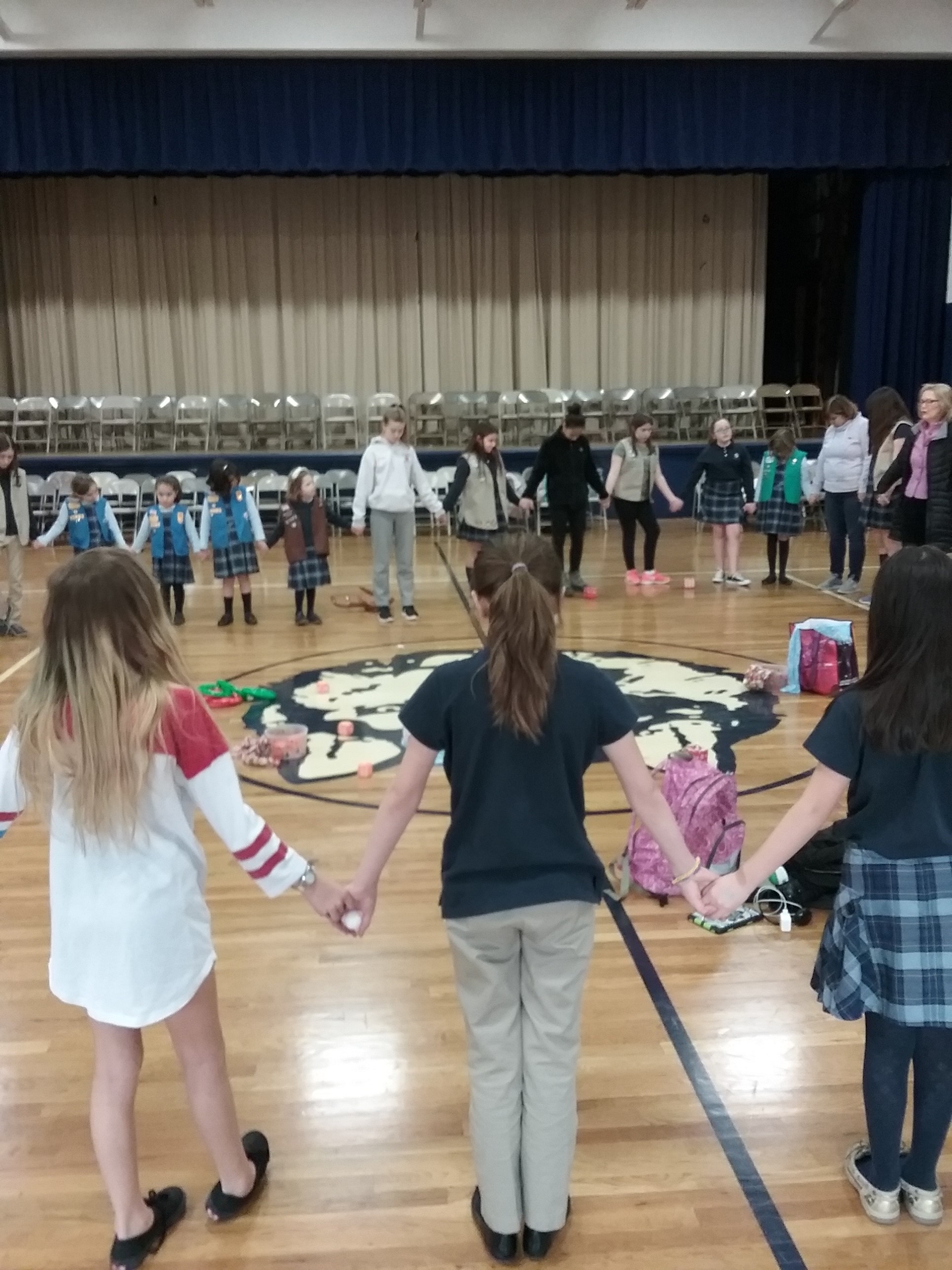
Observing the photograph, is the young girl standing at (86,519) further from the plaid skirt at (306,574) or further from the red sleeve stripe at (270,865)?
the red sleeve stripe at (270,865)

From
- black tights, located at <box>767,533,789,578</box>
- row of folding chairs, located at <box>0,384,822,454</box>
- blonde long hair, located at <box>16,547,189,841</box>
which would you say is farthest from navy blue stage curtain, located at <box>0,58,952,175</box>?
blonde long hair, located at <box>16,547,189,841</box>

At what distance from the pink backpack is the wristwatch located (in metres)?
1.70

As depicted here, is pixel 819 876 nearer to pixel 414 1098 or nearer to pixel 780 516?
pixel 414 1098

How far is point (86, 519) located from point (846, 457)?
5.30 m

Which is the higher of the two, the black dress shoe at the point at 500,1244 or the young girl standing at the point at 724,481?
the young girl standing at the point at 724,481

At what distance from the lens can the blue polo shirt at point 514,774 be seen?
1846mm

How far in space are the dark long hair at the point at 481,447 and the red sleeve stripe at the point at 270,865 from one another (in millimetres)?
5951

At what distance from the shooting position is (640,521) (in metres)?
8.84

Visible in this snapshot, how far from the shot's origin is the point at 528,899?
6.11 feet

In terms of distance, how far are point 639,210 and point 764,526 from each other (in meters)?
7.71

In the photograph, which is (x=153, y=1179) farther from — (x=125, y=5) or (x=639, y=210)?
(x=639, y=210)

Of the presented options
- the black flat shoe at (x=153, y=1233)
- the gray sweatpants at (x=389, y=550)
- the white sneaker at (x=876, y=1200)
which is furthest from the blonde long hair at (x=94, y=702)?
the gray sweatpants at (x=389, y=550)

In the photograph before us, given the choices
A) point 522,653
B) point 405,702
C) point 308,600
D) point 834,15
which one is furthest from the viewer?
point 834,15

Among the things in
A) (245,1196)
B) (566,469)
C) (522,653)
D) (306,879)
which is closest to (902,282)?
(566,469)
